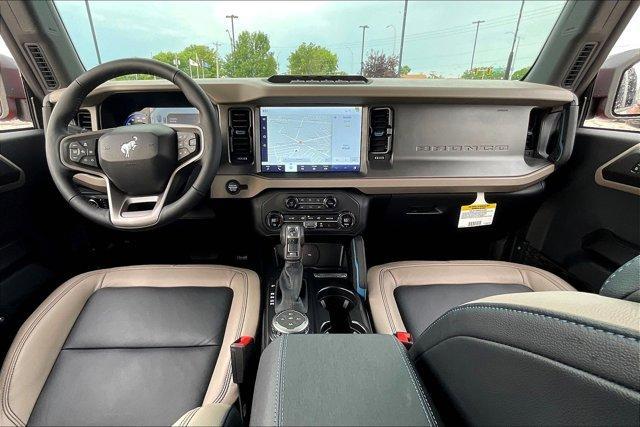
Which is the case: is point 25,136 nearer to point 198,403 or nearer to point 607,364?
point 198,403

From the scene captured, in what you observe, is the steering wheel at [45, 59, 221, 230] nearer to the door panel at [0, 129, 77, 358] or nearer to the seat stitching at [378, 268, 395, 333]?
the door panel at [0, 129, 77, 358]

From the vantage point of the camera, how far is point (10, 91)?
1750 mm

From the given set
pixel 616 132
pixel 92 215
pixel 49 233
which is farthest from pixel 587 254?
pixel 49 233

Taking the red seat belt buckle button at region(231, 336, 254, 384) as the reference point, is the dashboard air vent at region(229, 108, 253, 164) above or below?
above

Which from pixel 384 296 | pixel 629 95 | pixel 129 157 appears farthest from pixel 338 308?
pixel 629 95

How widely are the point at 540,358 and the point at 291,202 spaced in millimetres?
1372

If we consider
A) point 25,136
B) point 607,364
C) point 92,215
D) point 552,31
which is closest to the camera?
point 607,364

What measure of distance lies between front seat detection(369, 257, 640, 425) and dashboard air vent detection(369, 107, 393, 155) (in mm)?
1112

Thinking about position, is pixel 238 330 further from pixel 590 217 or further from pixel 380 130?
pixel 590 217

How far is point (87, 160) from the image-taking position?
1.33 metres

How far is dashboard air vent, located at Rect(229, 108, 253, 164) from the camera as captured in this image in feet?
5.22

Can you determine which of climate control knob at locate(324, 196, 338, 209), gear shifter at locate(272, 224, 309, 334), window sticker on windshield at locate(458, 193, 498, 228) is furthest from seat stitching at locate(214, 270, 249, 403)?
window sticker on windshield at locate(458, 193, 498, 228)

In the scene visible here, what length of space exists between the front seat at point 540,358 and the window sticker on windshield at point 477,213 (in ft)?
4.17

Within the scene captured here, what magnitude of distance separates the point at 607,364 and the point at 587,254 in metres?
1.67
